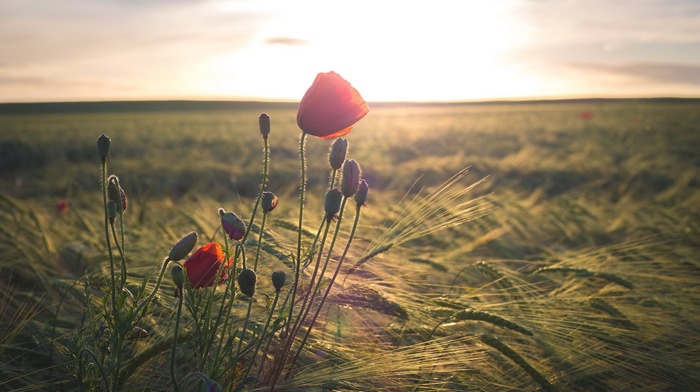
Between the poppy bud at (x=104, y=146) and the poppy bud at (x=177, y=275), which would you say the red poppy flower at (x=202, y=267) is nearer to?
the poppy bud at (x=177, y=275)

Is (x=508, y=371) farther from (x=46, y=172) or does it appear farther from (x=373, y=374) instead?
(x=46, y=172)

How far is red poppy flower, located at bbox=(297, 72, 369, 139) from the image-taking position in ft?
3.51

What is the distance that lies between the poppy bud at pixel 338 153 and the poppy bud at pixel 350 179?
0.03 m

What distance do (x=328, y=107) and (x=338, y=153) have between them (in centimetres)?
8

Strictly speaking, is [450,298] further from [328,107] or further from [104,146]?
[104,146]

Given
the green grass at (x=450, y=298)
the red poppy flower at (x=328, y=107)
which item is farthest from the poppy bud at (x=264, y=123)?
the green grass at (x=450, y=298)

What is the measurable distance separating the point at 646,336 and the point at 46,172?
10.9 metres

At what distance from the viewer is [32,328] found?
1598 mm

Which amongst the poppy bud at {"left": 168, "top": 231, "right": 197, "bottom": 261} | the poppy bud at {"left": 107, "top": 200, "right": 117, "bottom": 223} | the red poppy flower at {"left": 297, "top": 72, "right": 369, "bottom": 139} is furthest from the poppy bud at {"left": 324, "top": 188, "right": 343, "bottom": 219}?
the poppy bud at {"left": 107, "top": 200, "right": 117, "bottom": 223}

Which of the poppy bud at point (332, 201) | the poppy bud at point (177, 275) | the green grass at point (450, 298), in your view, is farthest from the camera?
the green grass at point (450, 298)

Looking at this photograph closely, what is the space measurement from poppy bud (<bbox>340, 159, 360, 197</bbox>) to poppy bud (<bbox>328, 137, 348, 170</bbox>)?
3 centimetres

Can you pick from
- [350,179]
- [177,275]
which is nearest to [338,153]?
[350,179]

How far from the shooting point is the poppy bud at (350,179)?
3.41ft

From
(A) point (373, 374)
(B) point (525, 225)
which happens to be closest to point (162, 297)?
(A) point (373, 374)
